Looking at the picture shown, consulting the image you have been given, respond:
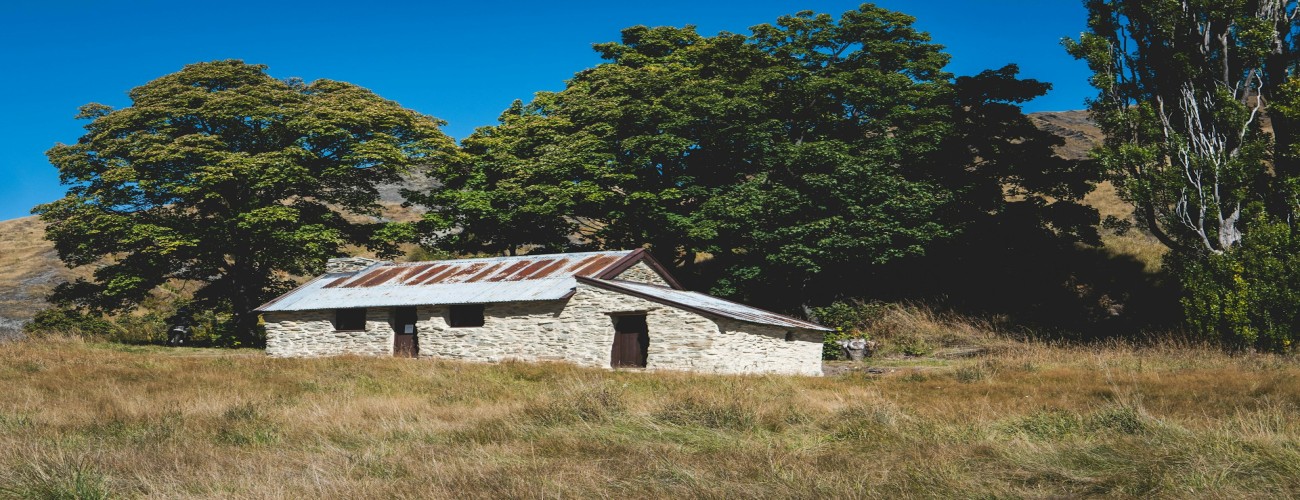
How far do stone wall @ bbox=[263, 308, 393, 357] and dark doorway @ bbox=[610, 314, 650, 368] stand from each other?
27.9 feet

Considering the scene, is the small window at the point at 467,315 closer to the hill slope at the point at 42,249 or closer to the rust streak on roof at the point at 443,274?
the rust streak on roof at the point at 443,274

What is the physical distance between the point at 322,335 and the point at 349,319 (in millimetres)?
1208

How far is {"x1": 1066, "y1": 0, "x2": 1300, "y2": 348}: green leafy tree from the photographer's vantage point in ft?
76.9

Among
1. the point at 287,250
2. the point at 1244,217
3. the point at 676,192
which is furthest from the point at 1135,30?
the point at 287,250

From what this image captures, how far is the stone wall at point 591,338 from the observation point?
22734 millimetres

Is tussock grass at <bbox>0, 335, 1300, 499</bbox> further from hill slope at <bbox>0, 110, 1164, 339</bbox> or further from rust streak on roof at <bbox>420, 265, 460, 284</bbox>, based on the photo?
hill slope at <bbox>0, 110, 1164, 339</bbox>

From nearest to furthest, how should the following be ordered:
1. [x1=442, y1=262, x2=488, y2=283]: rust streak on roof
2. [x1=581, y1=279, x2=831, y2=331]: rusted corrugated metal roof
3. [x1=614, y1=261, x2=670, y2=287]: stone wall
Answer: [x1=581, y1=279, x2=831, y2=331]: rusted corrugated metal roof → [x1=614, y1=261, x2=670, y2=287]: stone wall → [x1=442, y1=262, x2=488, y2=283]: rust streak on roof

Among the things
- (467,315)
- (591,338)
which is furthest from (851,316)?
(467,315)

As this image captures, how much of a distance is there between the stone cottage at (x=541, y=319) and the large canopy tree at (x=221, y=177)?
4.24 metres

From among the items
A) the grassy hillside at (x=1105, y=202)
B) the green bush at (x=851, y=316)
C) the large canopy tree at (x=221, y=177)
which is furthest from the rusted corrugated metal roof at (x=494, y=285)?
the grassy hillside at (x=1105, y=202)

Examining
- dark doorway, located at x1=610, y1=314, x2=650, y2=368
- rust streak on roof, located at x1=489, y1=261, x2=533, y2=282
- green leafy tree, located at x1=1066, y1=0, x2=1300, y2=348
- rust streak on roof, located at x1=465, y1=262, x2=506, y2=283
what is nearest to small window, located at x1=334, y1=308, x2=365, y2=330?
rust streak on roof, located at x1=465, y1=262, x2=506, y2=283

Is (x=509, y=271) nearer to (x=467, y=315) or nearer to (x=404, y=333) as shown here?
(x=467, y=315)

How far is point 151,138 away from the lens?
1293 inches

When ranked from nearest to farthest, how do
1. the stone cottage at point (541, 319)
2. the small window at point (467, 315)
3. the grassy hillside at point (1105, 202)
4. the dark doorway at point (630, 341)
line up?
1. the stone cottage at point (541, 319)
2. the dark doorway at point (630, 341)
3. the small window at point (467, 315)
4. the grassy hillside at point (1105, 202)
